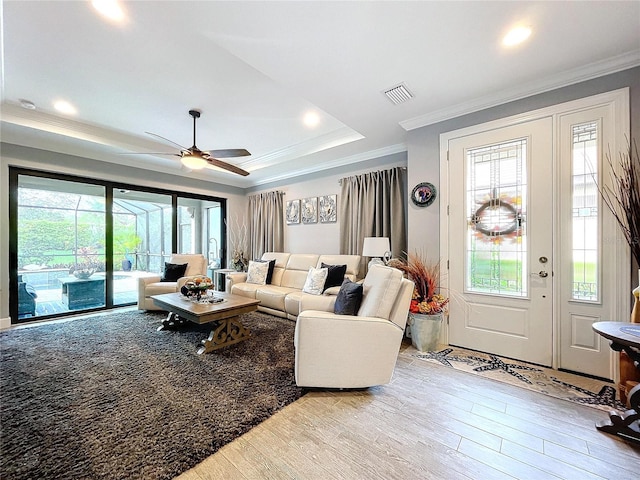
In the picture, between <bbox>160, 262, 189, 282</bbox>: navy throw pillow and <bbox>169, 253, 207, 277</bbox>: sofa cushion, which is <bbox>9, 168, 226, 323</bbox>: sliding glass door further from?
<bbox>160, 262, 189, 282</bbox>: navy throw pillow

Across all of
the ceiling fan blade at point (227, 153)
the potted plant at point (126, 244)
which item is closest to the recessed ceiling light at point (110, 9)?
the ceiling fan blade at point (227, 153)

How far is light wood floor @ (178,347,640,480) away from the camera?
4.43 ft

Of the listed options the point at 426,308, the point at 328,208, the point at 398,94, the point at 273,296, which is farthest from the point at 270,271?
the point at 398,94

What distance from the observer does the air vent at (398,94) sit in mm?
2494

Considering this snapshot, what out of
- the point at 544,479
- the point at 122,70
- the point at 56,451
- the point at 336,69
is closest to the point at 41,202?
the point at 122,70

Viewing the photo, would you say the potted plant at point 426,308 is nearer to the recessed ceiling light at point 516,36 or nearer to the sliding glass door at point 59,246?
the recessed ceiling light at point 516,36

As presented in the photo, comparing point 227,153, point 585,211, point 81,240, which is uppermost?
point 227,153

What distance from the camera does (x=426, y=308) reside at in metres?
2.81

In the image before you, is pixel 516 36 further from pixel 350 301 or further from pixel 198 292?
pixel 198 292

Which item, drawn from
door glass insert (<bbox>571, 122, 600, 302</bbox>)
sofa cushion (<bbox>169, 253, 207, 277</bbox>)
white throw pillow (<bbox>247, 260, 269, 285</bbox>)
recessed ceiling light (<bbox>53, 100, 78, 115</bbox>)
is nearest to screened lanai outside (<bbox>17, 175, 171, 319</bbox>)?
sofa cushion (<bbox>169, 253, 207, 277</bbox>)

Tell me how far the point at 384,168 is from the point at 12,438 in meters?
4.48

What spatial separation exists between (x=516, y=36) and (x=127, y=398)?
12.8ft

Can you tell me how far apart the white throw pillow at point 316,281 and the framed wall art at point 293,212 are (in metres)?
1.72

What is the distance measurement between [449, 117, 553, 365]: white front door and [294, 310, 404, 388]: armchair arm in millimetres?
1345
